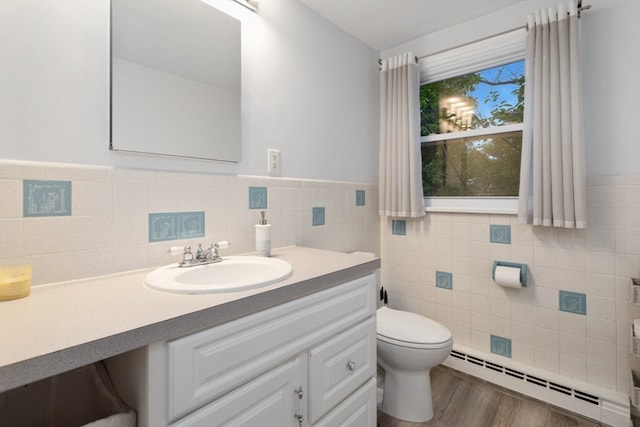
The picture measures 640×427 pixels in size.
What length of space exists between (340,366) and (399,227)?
1383 millimetres

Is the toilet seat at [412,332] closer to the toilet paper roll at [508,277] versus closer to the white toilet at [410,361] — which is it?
the white toilet at [410,361]

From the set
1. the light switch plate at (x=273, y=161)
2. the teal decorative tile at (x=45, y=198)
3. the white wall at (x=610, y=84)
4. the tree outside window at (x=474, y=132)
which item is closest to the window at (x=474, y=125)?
the tree outside window at (x=474, y=132)

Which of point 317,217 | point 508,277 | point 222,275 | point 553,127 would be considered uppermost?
point 553,127

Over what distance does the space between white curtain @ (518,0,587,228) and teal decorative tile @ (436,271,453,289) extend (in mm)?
592

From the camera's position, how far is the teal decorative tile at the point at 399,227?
2289 millimetres

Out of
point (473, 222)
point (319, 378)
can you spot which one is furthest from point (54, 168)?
point (473, 222)

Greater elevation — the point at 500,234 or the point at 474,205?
the point at 474,205

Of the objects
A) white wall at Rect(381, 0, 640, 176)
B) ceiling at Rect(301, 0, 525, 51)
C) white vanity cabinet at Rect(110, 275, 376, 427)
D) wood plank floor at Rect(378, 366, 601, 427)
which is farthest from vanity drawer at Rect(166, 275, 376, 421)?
ceiling at Rect(301, 0, 525, 51)

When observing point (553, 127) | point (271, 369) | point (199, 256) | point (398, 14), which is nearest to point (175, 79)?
point (199, 256)

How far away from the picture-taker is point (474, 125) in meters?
2.06

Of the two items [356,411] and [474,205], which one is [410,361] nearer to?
[356,411]

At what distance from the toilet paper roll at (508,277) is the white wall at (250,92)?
1033 mm

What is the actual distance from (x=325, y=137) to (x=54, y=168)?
134cm

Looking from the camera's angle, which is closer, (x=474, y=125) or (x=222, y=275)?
(x=222, y=275)
